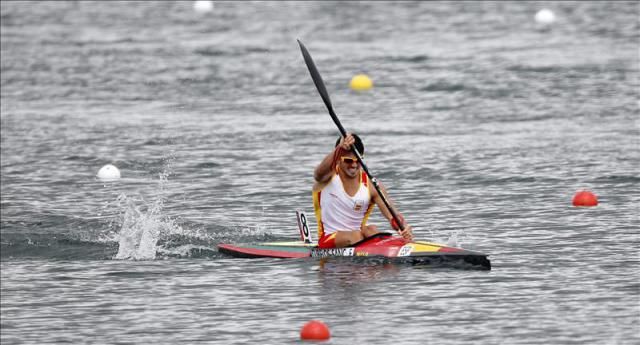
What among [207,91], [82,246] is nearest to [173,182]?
[82,246]

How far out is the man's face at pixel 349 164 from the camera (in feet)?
53.0

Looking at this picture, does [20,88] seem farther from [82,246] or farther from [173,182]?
[82,246]

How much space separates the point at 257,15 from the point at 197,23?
2172 millimetres

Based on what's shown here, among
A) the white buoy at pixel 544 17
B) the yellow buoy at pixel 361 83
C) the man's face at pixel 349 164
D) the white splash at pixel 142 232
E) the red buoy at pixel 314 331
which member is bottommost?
the red buoy at pixel 314 331

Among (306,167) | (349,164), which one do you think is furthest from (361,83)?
(349,164)

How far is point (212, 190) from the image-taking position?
21.9 meters

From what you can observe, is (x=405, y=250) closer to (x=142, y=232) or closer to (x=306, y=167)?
(x=142, y=232)

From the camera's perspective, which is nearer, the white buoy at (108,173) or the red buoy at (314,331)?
the red buoy at (314,331)

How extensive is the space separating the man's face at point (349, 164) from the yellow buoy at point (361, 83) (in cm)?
1549

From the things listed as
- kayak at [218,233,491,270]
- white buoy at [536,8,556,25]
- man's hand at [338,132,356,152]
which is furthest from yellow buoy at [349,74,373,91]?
man's hand at [338,132,356,152]

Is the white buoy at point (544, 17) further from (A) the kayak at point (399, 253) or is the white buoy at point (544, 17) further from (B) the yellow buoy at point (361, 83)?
(A) the kayak at point (399, 253)

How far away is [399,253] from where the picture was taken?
16.2 meters

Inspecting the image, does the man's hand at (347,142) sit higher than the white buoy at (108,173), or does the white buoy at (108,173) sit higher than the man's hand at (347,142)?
the man's hand at (347,142)

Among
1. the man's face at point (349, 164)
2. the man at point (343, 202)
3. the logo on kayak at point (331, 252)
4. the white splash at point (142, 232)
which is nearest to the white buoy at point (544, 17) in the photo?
the white splash at point (142, 232)
